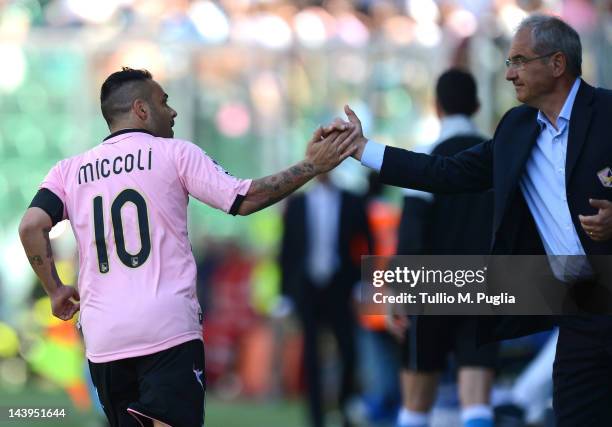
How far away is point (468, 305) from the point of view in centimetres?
784

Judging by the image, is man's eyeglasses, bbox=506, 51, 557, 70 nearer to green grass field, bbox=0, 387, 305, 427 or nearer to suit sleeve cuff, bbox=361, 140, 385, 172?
suit sleeve cuff, bbox=361, 140, 385, 172

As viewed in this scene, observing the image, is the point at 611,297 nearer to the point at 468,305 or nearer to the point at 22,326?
the point at 468,305

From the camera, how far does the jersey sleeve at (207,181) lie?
20.5 ft

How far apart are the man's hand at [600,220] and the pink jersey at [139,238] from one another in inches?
58.9

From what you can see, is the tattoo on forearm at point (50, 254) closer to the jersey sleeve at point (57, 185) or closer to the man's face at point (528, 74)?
the jersey sleeve at point (57, 185)

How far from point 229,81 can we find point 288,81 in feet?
2.80

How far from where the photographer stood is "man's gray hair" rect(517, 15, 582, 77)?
20.7 ft

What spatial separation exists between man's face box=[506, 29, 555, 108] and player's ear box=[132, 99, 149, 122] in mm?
1651

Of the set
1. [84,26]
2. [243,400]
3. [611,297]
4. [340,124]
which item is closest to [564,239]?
[611,297]

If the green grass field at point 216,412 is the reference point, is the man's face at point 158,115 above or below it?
above

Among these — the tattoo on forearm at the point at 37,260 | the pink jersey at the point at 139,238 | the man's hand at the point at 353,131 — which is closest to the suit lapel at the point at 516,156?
the man's hand at the point at 353,131

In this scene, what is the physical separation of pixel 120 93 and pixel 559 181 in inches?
79.2

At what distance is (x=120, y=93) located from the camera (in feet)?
21.2

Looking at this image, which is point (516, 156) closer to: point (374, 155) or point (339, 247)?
point (374, 155)
